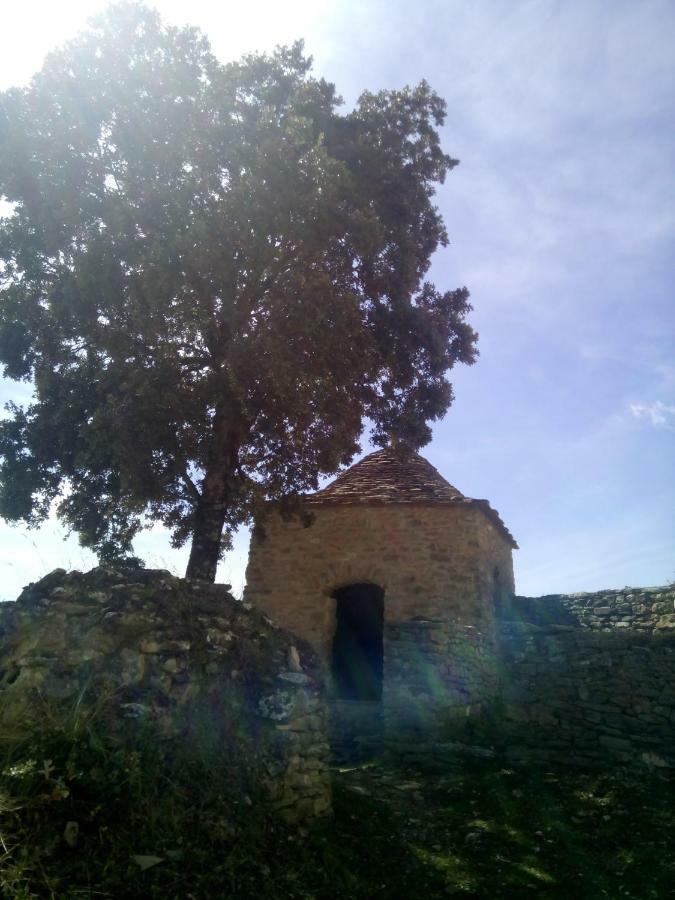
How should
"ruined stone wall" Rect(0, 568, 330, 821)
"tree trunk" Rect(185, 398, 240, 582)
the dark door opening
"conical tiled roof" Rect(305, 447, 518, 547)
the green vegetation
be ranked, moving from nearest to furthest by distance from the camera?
the green vegetation < "ruined stone wall" Rect(0, 568, 330, 821) < "tree trunk" Rect(185, 398, 240, 582) < "conical tiled roof" Rect(305, 447, 518, 547) < the dark door opening

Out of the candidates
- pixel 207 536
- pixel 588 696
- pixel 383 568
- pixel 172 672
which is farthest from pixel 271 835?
pixel 383 568

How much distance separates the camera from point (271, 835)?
450 cm

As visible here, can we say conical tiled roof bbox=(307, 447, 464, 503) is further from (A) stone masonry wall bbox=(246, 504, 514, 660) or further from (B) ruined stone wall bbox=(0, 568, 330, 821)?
(B) ruined stone wall bbox=(0, 568, 330, 821)

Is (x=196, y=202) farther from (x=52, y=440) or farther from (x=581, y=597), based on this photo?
(x=581, y=597)

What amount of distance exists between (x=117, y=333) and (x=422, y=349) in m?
5.16

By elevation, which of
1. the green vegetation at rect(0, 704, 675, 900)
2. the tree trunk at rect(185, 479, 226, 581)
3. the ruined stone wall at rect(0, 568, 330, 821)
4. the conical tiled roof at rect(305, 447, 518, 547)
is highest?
the conical tiled roof at rect(305, 447, 518, 547)

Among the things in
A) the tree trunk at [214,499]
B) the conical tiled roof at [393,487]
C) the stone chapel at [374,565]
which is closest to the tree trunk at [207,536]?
the tree trunk at [214,499]

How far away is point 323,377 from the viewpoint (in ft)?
32.3

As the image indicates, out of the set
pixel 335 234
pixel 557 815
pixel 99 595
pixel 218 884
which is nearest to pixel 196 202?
pixel 335 234

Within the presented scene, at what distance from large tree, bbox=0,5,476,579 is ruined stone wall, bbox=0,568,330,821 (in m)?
3.53

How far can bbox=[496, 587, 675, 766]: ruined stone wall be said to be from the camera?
8.35 m

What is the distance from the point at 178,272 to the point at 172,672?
5.94 m

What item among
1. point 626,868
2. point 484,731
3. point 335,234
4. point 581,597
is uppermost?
point 335,234

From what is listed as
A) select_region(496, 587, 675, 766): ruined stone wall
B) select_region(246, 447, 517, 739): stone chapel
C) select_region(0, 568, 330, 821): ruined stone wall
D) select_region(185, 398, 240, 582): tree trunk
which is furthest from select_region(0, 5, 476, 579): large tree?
select_region(496, 587, 675, 766): ruined stone wall
